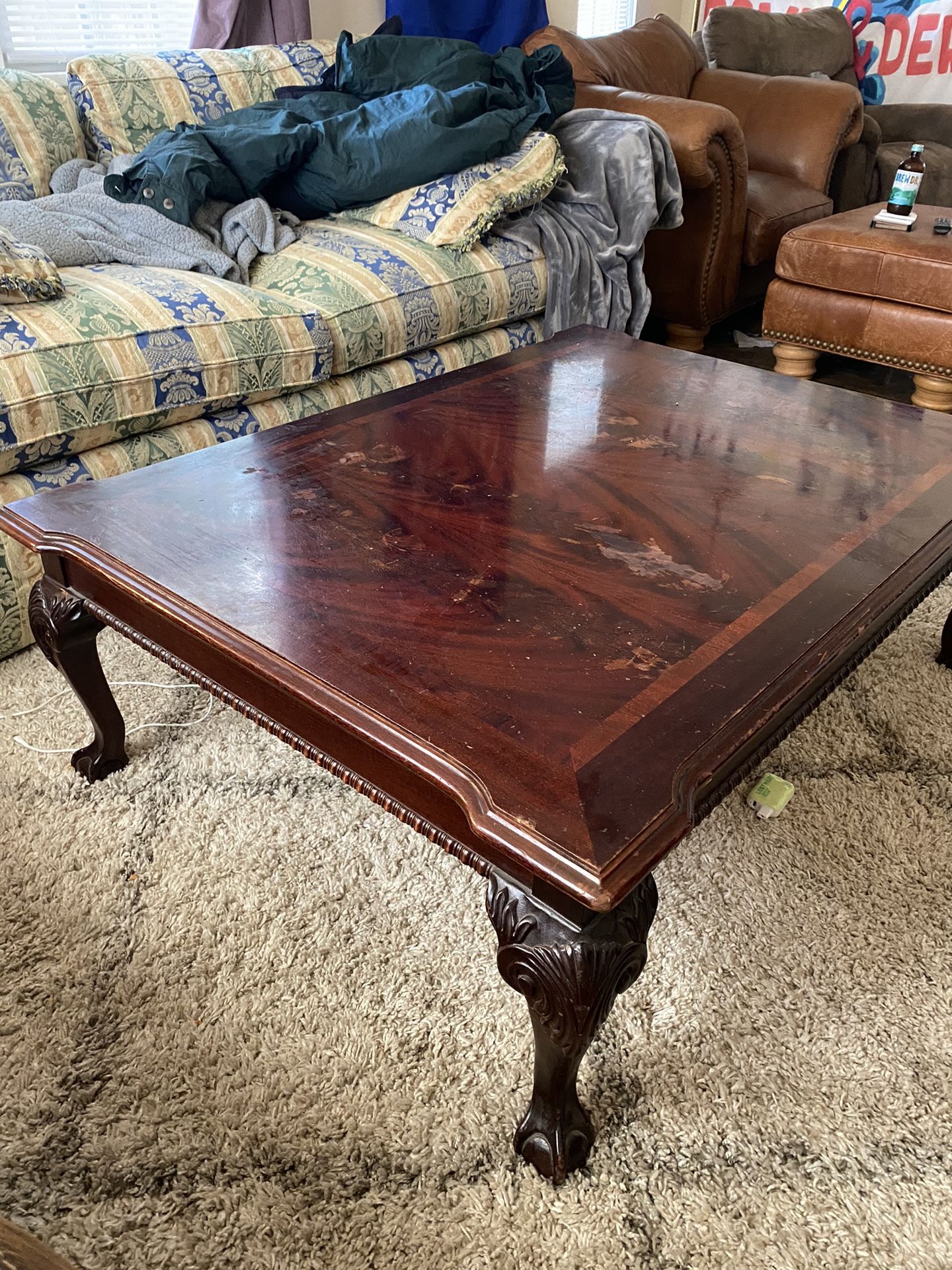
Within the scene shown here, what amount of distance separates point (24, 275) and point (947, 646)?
1.69 m

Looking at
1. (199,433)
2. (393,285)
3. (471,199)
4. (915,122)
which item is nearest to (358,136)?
(471,199)

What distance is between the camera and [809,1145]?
3.01 feet

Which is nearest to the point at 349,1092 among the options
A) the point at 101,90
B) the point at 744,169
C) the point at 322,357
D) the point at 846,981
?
the point at 846,981

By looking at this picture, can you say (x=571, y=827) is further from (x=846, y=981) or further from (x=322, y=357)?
(x=322, y=357)

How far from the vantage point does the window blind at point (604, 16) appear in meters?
4.36

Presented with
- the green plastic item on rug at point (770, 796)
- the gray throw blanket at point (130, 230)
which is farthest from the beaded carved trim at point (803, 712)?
the gray throw blanket at point (130, 230)

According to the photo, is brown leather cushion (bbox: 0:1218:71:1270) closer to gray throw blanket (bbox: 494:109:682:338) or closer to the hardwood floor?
gray throw blanket (bbox: 494:109:682:338)

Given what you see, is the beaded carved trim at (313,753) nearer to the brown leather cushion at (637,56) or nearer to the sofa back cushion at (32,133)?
the sofa back cushion at (32,133)

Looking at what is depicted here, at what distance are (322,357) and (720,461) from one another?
961 millimetres

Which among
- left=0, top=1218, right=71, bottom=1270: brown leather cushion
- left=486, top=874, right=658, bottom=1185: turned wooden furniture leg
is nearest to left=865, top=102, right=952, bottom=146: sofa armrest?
left=486, top=874, right=658, bottom=1185: turned wooden furniture leg

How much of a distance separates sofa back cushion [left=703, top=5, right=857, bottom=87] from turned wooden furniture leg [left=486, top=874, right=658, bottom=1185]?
361 centimetres

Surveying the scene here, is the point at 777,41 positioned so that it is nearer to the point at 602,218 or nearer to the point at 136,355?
the point at 602,218

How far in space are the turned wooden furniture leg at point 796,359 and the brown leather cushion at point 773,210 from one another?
1.18 ft

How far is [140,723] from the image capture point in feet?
4.80
